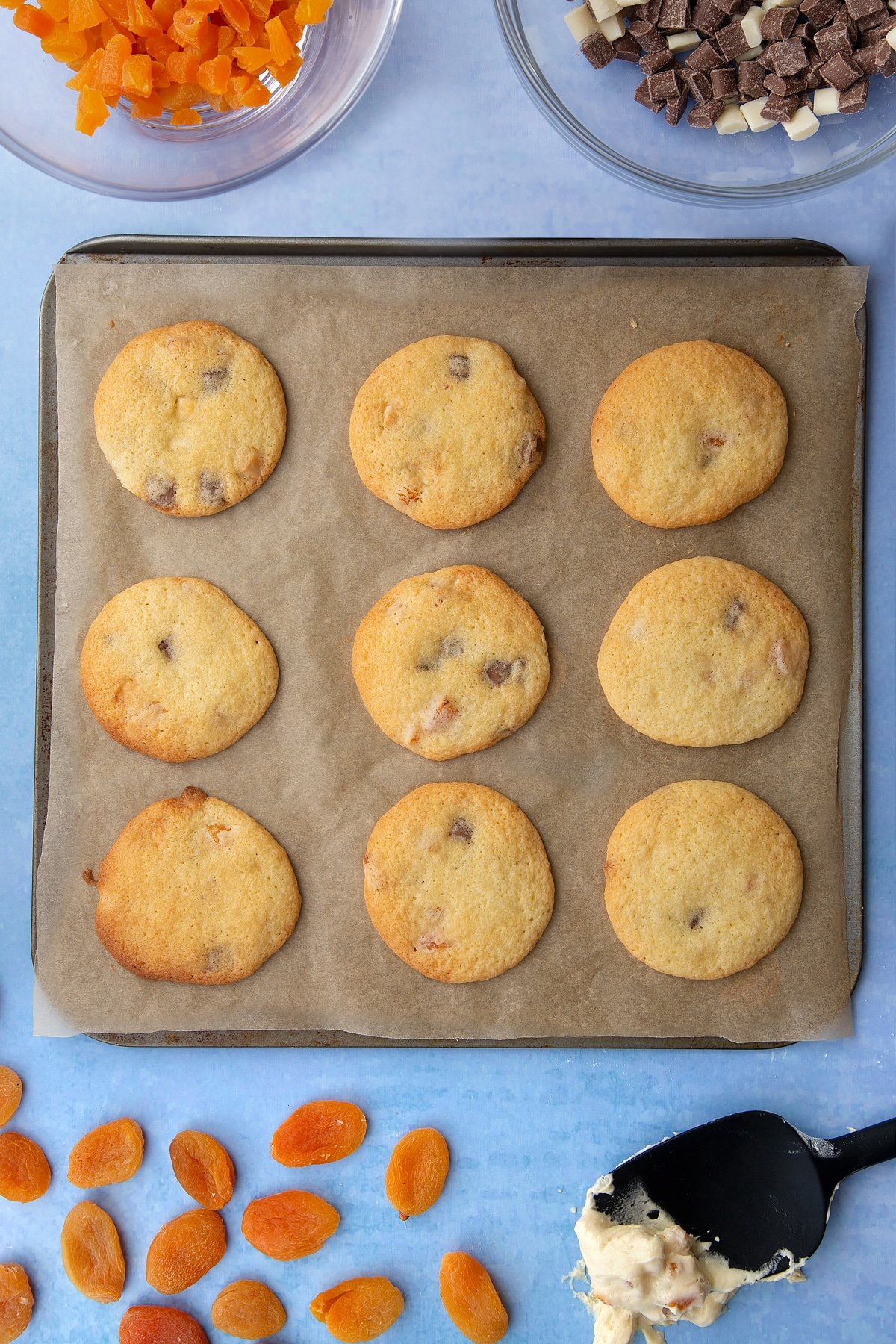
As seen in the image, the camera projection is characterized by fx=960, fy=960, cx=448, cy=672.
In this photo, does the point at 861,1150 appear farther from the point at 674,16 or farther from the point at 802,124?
the point at 674,16

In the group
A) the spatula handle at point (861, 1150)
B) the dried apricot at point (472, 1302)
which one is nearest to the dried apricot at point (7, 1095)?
the dried apricot at point (472, 1302)

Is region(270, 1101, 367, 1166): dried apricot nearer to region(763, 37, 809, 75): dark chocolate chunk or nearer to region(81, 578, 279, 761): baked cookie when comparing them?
region(81, 578, 279, 761): baked cookie

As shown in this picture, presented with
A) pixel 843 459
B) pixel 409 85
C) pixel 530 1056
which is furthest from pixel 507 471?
pixel 530 1056

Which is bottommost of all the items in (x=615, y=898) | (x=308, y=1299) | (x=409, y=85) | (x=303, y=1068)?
(x=308, y=1299)

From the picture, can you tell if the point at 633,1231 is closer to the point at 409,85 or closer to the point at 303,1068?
Answer: the point at 303,1068

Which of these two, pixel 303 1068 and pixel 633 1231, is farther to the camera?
pixel 303 1068

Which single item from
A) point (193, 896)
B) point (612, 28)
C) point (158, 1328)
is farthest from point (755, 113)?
point (158, 1328)

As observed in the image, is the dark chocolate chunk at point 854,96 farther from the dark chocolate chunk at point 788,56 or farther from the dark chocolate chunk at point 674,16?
the dark chocolate chunk at point 674,16
